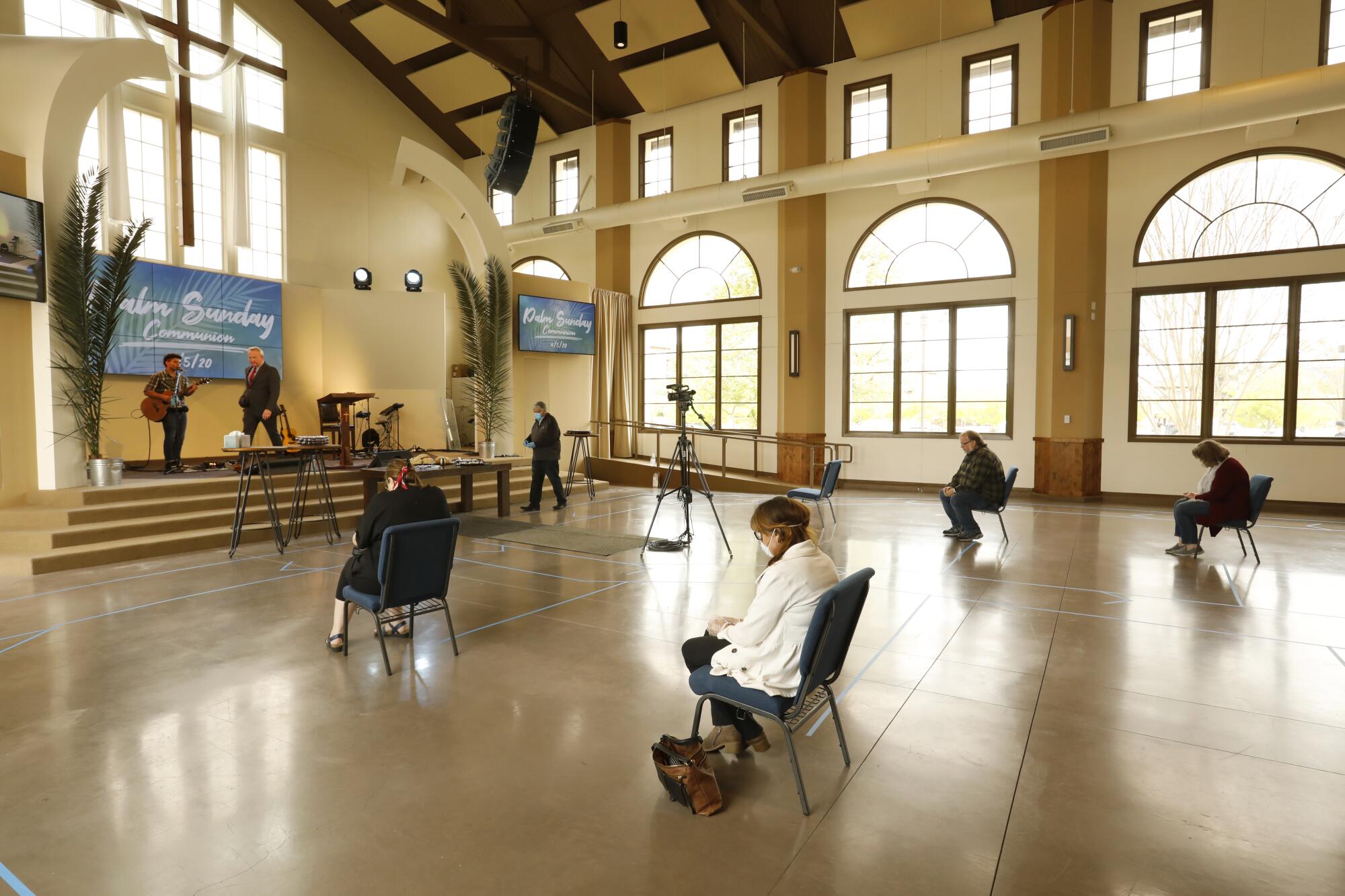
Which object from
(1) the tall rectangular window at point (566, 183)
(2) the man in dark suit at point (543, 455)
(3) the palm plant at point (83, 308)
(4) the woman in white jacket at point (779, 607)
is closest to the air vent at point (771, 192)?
(1) the tall rectangular window at point (566, 183)

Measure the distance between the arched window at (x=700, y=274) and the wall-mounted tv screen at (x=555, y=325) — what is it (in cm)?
146

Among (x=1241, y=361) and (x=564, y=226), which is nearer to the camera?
(x=1241, y=361)

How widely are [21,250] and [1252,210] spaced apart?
13431mm

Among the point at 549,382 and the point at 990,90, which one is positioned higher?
the point at 990,90

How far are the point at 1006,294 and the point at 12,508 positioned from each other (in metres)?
11.9

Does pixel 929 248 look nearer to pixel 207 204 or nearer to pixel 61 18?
pixel 207 204

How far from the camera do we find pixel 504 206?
15.9 meters

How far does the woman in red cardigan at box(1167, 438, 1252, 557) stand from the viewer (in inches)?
247

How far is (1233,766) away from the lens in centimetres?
278

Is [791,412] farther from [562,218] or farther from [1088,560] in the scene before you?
[1088,560]

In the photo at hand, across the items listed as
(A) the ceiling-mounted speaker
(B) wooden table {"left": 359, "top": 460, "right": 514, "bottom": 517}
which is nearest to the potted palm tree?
(A) the ceiling-mounted speaker

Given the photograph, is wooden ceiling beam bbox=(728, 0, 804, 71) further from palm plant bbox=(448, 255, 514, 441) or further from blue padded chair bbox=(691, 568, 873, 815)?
blue padded chair bbox=(691, 568, 873, 815)

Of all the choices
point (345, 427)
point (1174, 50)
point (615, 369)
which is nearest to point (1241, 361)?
point (1174, 50)

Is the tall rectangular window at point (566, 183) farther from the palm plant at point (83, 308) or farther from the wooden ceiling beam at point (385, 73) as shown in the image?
the palm plant at point (83, 308)
